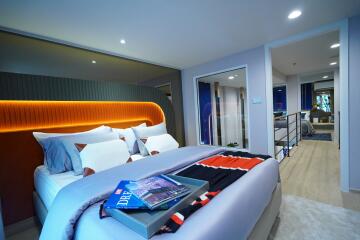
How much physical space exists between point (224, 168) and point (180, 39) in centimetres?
195

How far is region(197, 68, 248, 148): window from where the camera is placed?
402cm

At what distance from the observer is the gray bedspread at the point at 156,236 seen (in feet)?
2.76

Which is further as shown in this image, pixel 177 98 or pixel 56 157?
pixel 177 98

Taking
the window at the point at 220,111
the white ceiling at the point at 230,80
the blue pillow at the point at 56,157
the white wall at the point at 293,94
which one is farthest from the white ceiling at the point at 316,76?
the blue pillow at the point at 56,157

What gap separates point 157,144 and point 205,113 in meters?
2.20

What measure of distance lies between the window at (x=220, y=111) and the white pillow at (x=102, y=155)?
2.43 metres

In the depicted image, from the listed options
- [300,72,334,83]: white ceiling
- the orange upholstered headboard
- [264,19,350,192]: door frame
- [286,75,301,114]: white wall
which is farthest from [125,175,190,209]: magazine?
[300,72,334,83]: white ceiling

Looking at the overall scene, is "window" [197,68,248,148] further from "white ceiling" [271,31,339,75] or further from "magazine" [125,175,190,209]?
"magazine" [125,175,190,209]

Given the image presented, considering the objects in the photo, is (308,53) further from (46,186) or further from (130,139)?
(46,186)

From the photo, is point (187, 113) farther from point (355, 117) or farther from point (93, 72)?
point (355, 117)

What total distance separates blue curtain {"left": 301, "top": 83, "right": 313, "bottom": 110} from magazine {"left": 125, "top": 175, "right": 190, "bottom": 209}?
1031cm

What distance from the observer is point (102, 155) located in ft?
6.10

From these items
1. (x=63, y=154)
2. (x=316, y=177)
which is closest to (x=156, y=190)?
(x=63, y=154)

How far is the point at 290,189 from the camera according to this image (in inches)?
95.3
